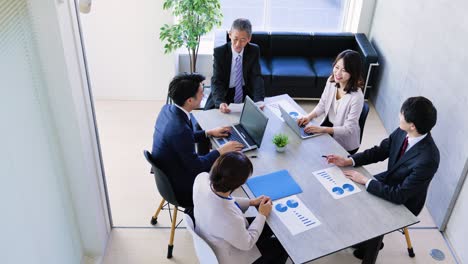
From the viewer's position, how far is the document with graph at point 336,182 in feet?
9.64

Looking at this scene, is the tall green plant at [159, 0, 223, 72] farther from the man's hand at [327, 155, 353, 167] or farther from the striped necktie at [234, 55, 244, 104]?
the man's hand at [327, 155, 353, 167]

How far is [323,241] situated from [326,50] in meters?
3.79

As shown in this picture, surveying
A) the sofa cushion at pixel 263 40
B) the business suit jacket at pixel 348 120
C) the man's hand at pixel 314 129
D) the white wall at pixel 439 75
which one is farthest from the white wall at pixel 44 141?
the sofa cushion at pixel 263 40

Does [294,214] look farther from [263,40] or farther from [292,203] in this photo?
[263,40]

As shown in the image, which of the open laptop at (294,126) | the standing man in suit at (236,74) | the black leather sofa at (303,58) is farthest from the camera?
the black leather sofa at (303,58)

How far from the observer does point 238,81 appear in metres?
4.27

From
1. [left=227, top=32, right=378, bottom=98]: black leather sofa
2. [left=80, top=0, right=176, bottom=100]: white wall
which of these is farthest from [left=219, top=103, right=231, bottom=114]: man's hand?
[left=80, top=0, right=176, bottom=100]: white wall

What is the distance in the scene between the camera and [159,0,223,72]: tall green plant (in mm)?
4895

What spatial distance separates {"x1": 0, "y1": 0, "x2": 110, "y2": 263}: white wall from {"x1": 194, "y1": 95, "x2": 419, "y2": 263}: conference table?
104cm

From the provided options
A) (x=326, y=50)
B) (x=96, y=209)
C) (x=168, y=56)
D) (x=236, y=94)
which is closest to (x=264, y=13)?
(x=326, y=50)

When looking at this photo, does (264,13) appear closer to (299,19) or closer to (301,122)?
(299,19)

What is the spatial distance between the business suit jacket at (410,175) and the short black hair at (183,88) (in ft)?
4.16

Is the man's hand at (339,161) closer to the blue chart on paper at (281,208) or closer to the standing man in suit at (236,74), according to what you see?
the blue chart on paper at (281,208)

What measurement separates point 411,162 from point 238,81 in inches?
73.3
